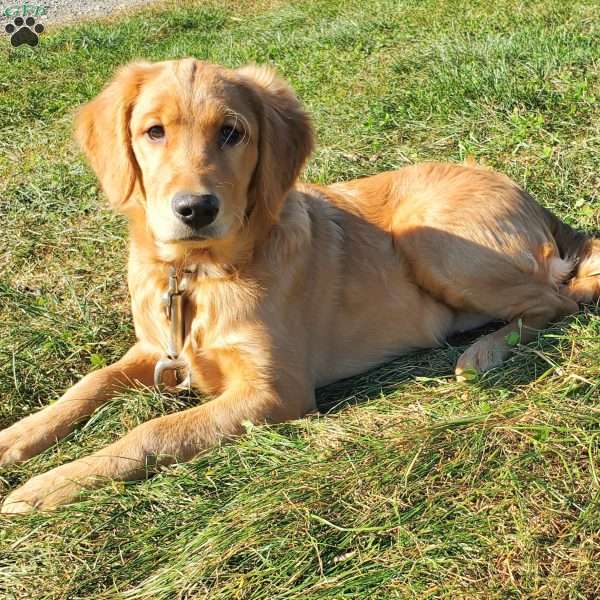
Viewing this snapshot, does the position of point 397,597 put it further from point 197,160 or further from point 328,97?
point 328,97

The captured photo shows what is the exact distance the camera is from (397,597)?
225 cm

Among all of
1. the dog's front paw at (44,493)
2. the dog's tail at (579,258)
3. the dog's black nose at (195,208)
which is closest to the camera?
the dog's front paw at (44,493)

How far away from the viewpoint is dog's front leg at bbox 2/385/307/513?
2.77m

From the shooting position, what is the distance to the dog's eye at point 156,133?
3.12 meters

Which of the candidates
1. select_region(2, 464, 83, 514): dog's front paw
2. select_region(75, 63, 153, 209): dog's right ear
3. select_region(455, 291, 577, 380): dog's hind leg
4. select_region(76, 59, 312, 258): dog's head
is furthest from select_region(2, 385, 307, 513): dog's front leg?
select_region(75, 63, 153, 209): dog's right ear

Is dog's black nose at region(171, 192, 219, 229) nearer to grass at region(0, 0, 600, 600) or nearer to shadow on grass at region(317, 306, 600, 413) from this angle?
grass at region(0, 0, 600, 600)

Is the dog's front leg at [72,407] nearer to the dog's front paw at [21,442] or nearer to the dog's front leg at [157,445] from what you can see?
the dog's front paw at [21,442]

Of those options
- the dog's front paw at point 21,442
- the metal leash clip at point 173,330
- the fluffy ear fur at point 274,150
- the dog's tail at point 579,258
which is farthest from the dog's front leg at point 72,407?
the dog's tail at point 579,258

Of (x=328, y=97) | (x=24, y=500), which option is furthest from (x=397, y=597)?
(x=328, y=97)

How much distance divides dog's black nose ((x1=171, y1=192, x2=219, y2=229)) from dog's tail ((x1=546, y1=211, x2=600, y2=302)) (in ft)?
6.61

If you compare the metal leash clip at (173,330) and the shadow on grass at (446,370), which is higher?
the metal leash clip at (173,330)

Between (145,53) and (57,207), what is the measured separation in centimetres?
435

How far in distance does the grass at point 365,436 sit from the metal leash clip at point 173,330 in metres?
0.13

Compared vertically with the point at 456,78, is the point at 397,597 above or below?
below
